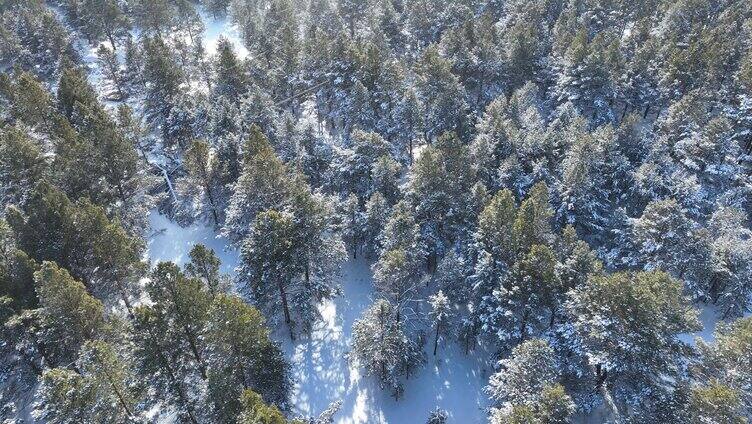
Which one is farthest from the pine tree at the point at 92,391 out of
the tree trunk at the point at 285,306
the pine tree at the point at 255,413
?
the tree trunk at the point at 285,306

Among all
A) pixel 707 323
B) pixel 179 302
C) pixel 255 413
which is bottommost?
pixel 707 323

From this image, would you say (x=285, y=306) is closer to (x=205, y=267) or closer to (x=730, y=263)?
(x=205, y=267)

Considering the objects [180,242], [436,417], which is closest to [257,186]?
[180,242]

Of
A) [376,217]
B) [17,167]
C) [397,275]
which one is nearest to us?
[397,275]

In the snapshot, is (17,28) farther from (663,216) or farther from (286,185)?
(663,216)

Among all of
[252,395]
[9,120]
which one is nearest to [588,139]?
[252,395]

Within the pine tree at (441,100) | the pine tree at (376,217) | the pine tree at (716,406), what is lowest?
the pine tree at (716,406)

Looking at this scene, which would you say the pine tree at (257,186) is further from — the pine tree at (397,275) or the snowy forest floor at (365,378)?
the pine tree at (397,275)
